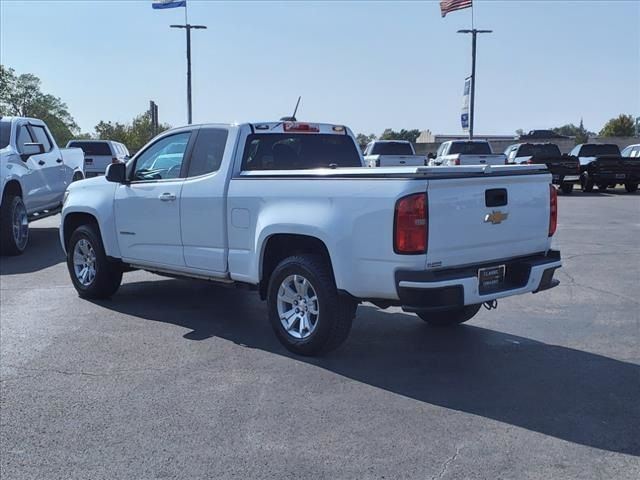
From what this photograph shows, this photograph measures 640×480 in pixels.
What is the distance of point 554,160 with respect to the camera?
2550cm

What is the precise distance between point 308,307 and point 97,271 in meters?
3.24

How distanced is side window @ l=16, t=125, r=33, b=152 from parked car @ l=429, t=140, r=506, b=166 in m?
13.4

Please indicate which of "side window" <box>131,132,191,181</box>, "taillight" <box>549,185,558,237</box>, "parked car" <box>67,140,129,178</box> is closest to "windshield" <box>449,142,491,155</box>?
"parked car" <box>67,140,129,178</box>

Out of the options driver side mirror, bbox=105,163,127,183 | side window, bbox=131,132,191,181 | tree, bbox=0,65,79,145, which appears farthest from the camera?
tree, bbox=0,65,79,145

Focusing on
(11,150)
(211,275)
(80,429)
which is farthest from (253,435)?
(11,150)

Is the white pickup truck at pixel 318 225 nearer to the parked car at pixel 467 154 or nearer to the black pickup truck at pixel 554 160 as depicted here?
the parked car at pixel 467 154

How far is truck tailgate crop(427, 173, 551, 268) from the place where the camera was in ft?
16.4

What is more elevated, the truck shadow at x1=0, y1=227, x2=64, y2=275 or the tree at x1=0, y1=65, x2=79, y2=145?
the tree at x1=0, y1=65, x2=79, y2=145

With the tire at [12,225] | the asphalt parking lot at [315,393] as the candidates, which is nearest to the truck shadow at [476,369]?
the asphalt parking lot at [315,393]

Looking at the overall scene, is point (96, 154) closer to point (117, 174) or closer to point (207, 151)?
point (117, 174)

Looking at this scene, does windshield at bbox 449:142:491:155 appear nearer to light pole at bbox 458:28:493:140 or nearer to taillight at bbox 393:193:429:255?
light pole at bbox 458:28:493:140

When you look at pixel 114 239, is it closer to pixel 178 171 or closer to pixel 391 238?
pixel 178 171

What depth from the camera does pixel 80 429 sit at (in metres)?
4.43

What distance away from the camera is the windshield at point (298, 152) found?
672 centimetres
